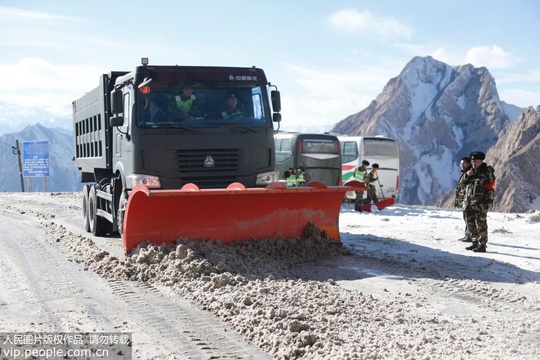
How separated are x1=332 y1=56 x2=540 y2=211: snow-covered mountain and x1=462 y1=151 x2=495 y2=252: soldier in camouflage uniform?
94767 millimetres

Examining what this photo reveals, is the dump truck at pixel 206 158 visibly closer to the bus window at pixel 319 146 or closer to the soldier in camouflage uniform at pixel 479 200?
the soldier in camouflage uniform at pixel 479 200

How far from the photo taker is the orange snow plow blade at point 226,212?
8117 mm

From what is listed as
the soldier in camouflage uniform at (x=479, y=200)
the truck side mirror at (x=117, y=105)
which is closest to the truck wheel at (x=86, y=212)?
the truck side mirror at (x=117, y=105)

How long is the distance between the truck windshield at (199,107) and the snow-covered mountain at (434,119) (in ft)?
317

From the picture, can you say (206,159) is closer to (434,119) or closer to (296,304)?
(296,304)

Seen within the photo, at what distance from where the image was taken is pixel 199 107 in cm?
919

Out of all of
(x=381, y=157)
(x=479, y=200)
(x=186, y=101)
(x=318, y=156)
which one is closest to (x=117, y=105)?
(x=186, y=101)

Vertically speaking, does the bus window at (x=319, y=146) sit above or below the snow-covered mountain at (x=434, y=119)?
below

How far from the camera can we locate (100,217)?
12.1m

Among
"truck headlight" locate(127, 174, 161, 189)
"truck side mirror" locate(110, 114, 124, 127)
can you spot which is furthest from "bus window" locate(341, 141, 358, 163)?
"truck headlight" locate(127, 174, 161, 189)

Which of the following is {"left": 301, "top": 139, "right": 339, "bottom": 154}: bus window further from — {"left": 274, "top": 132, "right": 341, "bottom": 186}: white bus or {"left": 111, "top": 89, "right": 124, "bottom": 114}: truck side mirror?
{"left": 111, "top": 89, "right": 124, "bottom": 114}: truck side mirror

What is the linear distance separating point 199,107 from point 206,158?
0.80m

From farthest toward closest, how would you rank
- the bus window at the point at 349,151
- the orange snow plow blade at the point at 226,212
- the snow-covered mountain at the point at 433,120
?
1. the snow-covered mountain at the point at 433,120
2. the bus window at the point at 349,151
3. the orange snow plow blade at the point at 226,212

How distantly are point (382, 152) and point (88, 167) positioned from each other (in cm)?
1422
